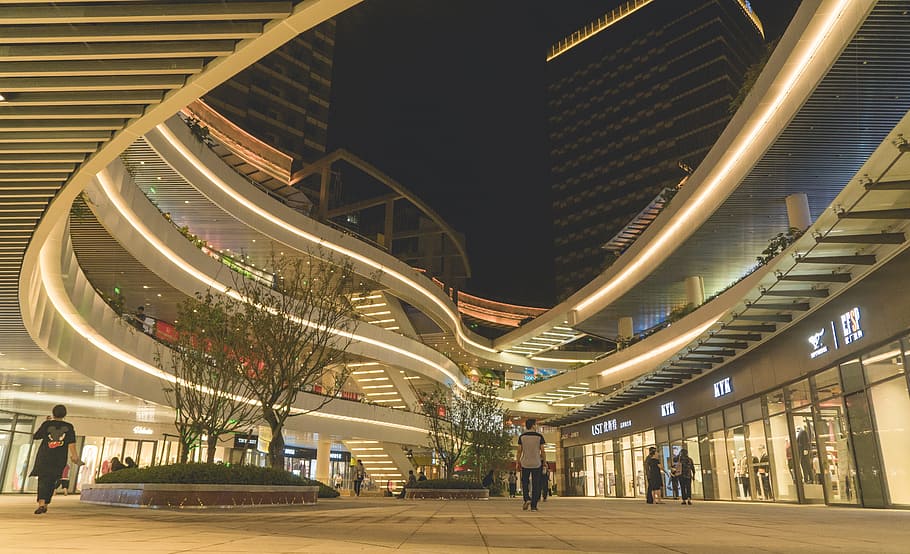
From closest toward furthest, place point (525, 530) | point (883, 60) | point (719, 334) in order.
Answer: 1. point (525, 530)
2. point (883, 60)
3. point (719, 334)

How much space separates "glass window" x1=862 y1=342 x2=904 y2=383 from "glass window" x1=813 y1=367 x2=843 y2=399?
47.0 inches

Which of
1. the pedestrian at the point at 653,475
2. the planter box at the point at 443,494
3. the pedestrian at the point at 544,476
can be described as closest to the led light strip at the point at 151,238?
the planter box at the point at 443,494

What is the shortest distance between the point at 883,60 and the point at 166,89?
12.7 m

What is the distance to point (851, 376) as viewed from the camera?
41.3 ft

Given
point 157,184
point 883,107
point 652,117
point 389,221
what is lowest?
point 883,107

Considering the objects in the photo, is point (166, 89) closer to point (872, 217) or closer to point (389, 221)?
point (872, 217)

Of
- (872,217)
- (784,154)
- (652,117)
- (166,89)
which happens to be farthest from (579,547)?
(652,117)

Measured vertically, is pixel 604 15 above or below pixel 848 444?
above

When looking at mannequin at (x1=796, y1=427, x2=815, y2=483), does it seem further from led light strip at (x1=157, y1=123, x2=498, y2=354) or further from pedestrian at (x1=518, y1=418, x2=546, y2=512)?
led light strip at (x1=157, y1=123, x2=498, y2=354)

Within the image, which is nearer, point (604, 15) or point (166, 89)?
point (166, 89)

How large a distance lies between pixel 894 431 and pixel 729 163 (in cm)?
1007

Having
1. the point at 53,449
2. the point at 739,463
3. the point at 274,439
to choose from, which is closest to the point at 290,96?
the point at 274,439

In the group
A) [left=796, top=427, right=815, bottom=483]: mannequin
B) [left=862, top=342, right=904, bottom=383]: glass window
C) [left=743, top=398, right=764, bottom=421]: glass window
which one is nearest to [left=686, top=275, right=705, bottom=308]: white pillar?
[left=743, top=398, right=764, bottom=421]: glass window

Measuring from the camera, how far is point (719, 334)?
16.6m
